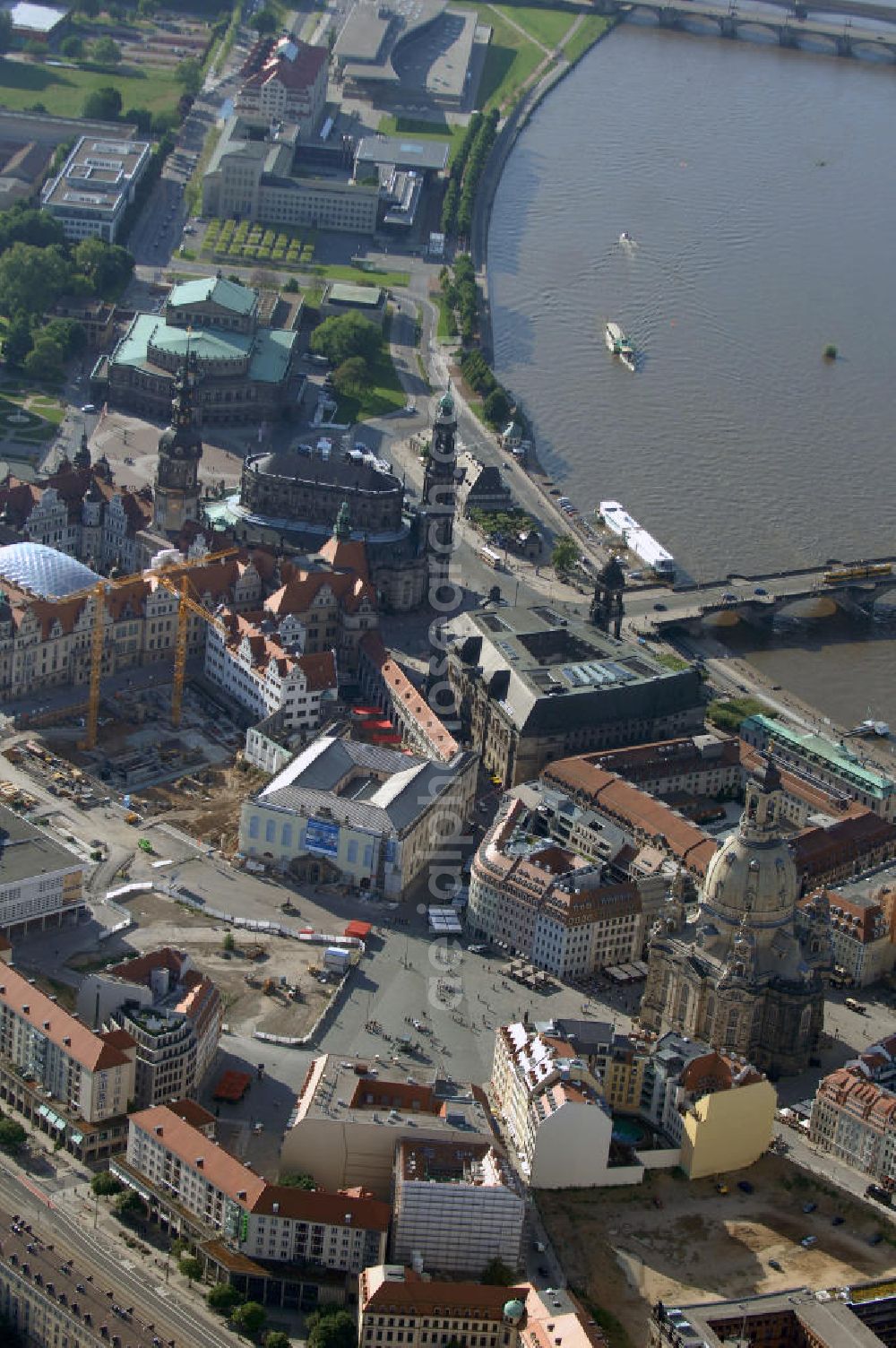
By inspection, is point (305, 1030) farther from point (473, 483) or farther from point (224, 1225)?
point (473, 483)

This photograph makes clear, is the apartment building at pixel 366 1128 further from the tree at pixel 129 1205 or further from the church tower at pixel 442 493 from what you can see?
the church tower at pixel 442 493

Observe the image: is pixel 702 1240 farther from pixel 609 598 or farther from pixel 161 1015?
pixel 609 598

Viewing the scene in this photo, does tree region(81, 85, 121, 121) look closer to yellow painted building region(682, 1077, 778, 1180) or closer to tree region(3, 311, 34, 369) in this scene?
tree region(3, 311, 34, 369)

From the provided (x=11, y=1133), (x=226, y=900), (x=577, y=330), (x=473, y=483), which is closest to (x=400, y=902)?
(x=226, y=900)

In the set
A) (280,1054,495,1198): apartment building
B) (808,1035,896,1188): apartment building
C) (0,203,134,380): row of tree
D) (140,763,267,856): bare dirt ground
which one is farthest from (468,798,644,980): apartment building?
(0,203,134,380): row of tree

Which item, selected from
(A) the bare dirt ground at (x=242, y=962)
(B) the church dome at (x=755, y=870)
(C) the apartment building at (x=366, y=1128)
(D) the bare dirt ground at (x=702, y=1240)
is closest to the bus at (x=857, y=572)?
→ (B) the church dome at (x=755, y=870)

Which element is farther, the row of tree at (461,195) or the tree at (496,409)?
the row of tree at (461,195)
